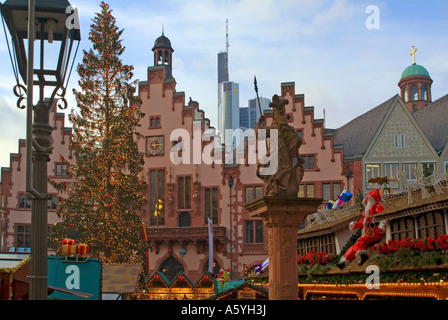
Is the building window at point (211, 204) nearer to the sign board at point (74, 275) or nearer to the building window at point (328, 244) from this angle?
the building window at point (328, 244)

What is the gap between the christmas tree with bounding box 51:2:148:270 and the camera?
40.9 metres

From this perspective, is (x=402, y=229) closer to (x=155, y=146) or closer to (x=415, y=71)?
(x=155, y=146)

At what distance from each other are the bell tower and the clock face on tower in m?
43.5

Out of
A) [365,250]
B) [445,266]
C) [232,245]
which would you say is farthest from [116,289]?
[232,245]

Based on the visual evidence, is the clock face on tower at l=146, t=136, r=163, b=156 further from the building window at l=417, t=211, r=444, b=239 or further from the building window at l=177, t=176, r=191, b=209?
the building window at l=417, t=211, r=444, b=239

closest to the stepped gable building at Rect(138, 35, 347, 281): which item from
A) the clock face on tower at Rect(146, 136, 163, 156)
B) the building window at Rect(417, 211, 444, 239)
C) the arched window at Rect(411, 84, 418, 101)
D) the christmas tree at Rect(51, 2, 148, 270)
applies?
the clock face on tower at Rect(146, 136, 163, 156)

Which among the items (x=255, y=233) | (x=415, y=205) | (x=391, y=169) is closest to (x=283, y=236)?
(x=415, y=205)

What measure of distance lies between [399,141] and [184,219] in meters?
21.2

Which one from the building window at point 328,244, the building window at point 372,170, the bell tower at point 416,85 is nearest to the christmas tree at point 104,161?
the building window at point 328,244

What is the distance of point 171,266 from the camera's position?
2239 inches

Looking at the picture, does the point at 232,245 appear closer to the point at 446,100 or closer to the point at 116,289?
the point at 446,100

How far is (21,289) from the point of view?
1438 cm

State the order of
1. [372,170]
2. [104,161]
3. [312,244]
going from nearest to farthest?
[312,244] → [104,161] → [372,170]

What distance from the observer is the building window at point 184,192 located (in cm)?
5741
